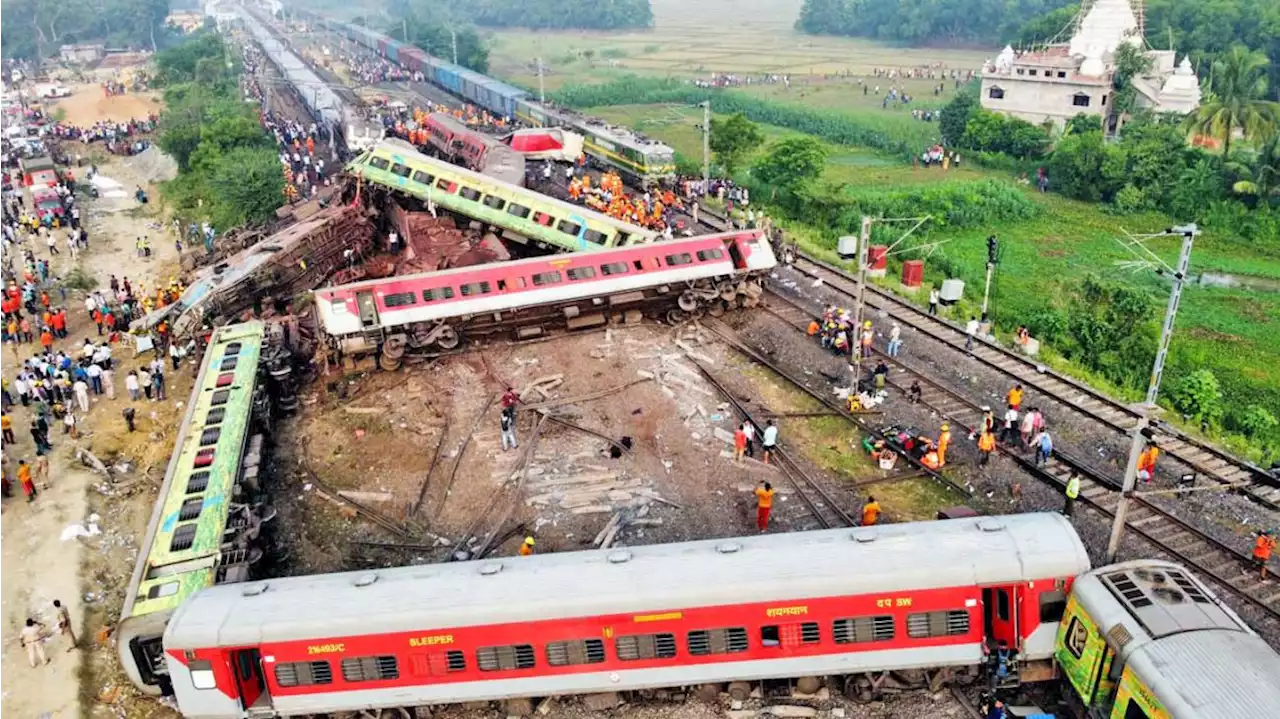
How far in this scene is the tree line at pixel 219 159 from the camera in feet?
157

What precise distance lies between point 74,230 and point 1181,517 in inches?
2024

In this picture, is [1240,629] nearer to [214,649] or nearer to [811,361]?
[214,649]

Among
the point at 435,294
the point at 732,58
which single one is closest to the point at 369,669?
the point at 435,294

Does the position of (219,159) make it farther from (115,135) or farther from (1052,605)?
(1052,605)

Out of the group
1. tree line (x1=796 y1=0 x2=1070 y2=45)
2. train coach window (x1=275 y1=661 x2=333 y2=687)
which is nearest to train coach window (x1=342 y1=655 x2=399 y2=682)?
train coach window (x1=275 y1=661 x2=333 y2=687)

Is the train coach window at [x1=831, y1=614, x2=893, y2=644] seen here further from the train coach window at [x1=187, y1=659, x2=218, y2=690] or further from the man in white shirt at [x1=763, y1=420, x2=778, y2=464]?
the train coach window at [x1=187, y1=659, x2=218, y2=690]

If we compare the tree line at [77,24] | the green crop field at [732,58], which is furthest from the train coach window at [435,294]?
the tree line at [77,24]

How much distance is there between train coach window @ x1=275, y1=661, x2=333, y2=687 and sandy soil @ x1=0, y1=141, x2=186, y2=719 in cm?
493

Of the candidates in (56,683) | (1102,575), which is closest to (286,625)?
(56,683)

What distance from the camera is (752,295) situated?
34.1 m

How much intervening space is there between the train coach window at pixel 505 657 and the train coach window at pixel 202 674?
416cm

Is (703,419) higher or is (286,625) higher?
(286,625)

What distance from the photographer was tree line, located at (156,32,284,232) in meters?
A: 47.9

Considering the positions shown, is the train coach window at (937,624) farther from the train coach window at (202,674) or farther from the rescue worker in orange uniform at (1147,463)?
the train coach window at (202,674)
